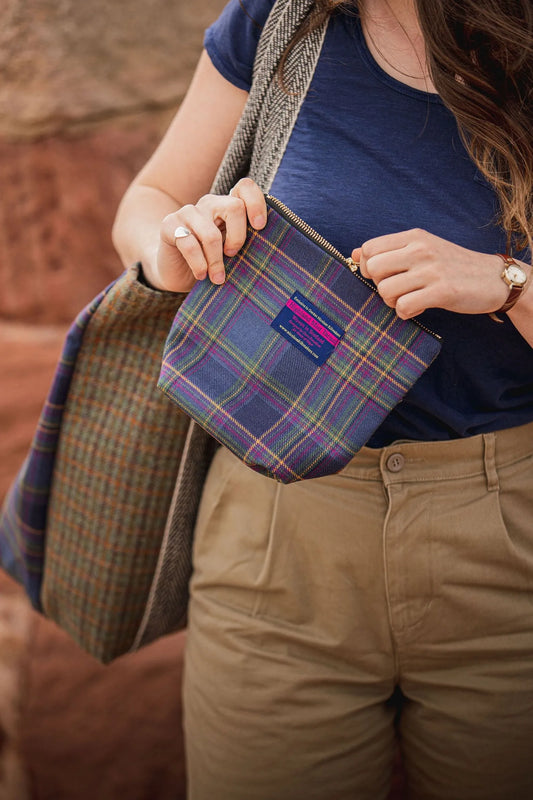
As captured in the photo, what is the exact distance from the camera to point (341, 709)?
40.4 inches

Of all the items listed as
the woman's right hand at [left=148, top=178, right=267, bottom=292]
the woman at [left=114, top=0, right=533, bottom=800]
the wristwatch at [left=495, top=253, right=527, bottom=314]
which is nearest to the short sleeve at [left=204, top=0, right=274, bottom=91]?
the woman at [left=114, top=0, right=533, bottom=800]

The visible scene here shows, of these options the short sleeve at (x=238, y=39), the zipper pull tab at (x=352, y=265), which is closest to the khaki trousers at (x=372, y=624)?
the zipper pull tab at (x=352, y=265)

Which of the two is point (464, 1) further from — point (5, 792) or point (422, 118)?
point (5, 792)

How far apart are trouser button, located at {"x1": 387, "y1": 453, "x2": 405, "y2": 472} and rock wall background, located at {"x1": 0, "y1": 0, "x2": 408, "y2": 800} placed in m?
0.95

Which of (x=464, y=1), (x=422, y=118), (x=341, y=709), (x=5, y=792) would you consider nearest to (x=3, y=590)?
(x=5, y=792)

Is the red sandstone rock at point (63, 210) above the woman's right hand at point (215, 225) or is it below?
below

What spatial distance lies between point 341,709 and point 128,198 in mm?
771

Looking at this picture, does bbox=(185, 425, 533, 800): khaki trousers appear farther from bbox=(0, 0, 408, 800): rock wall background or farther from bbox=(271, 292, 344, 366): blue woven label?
bbox=(0, 0, 408, 800): rock wall background

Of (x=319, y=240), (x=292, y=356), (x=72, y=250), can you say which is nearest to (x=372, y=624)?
(x=292, y=356)

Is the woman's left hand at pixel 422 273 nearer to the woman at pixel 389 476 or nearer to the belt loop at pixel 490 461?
the woman at pixel 389 476

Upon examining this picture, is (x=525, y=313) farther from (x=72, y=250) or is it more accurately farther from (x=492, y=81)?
(x=72, y=250)

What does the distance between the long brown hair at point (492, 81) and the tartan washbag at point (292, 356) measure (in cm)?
21

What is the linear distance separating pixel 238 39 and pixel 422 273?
1.46 ft

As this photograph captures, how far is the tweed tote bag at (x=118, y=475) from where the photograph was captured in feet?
3.42
